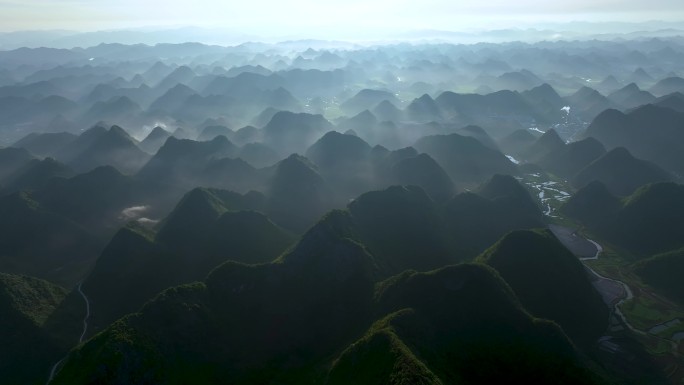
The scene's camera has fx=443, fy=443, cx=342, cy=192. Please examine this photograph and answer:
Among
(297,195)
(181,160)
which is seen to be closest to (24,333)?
(297,195)

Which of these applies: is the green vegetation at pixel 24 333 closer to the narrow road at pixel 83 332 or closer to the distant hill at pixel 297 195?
the narrow road at pixel 83 332

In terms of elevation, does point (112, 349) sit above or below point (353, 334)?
above

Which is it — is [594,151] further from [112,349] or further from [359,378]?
[112,349]

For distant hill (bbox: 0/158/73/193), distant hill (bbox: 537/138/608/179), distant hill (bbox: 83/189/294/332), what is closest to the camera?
distant hill (bbox: 83/189/294/332)

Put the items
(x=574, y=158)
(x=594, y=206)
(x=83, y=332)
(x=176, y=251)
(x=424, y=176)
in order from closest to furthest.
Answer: (x=83, y=332) < (x=176, y=251) < (x=594, y=206) < (x=424, y=176) < (x=574, y=158)

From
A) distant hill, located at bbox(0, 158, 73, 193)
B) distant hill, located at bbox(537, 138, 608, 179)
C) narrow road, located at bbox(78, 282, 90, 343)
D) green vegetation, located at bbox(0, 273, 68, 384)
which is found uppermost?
distant hill, located at bbox(0, 158, 73, 193)

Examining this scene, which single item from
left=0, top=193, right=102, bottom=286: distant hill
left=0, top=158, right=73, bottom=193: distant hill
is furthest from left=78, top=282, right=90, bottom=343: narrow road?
left=0, top=158, right=73, bottom=193: distant hill

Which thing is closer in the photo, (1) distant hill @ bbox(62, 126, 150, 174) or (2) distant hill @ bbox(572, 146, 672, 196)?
(2) distant hill @ bbox(572, 146, 672, 196)

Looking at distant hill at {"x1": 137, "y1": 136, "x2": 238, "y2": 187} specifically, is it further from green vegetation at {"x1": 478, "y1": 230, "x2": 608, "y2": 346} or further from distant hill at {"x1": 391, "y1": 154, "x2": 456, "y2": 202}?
green vegetation at {"x1": 478, "y1": 230, "x2": 608, "y2": 346}

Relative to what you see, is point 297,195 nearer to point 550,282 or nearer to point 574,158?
point 550,282

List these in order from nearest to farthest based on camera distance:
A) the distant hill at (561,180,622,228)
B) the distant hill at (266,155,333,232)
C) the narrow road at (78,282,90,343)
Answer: the narrow road at (78,282,90,343) < the distant hill at (561,180,622,228) < the distant hill at (266,155,333,232)

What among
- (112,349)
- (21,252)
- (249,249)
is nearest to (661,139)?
(249,249)
